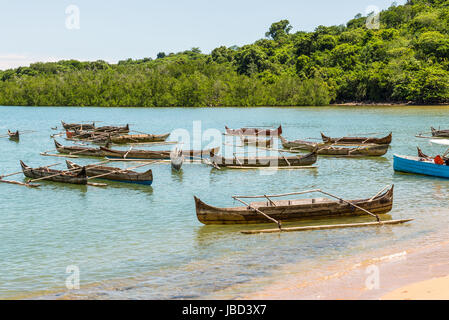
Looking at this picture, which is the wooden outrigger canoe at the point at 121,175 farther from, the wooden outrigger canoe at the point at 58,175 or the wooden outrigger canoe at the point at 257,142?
the wooden outrigger canoe at the point at 257,142

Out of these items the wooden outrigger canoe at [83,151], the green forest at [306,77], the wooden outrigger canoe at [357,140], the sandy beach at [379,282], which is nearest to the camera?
the sandy beach at [379,282]

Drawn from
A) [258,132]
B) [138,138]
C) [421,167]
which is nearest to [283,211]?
[421,167]

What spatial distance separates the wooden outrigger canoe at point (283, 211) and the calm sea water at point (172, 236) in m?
0.46

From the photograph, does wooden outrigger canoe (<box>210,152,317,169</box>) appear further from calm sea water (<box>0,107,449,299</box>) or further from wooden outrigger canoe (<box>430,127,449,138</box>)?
wooden outrigger canoe (<box>430,127,449,138</box>)

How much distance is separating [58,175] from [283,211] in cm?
1346

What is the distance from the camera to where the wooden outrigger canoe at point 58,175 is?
77.2ft

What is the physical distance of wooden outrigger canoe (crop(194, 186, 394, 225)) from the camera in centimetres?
1590

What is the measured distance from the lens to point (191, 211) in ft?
62.7

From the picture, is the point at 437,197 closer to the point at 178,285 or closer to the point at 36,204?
the point at 178,285

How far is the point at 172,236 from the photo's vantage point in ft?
51.8

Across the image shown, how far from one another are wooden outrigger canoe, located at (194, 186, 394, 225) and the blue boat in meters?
8.89

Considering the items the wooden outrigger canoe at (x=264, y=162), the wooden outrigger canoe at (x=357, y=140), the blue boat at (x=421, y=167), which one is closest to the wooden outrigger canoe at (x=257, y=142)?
the wooden outrigger canoe at (x=357, y=140)

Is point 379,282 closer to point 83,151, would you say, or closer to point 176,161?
point 176,161
